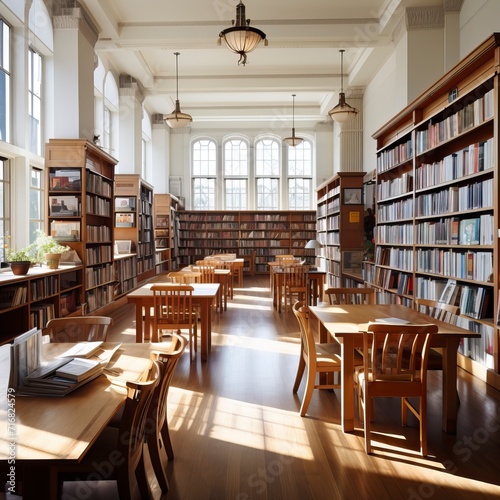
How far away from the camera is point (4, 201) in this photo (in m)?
5.91

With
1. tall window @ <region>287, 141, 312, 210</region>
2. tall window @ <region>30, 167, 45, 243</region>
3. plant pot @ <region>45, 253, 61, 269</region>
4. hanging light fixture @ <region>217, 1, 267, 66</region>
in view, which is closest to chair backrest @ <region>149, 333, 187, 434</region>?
hanging light fixture @ <region>217, 1, 267, 66</region>

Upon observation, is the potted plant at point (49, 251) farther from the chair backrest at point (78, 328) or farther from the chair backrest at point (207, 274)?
the chair backrest at point (78, 328)

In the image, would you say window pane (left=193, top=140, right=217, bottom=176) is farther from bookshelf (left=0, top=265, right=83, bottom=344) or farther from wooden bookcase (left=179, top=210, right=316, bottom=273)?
bookshelf (left=0, top=265, right=83, bottom=344)

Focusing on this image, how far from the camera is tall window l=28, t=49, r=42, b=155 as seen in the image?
6602 millimetres

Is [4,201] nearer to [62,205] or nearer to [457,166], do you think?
[62,205]

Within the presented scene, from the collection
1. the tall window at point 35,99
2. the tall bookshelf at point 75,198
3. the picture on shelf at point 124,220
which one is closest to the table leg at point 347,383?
the tall bookshelf at point 75,198

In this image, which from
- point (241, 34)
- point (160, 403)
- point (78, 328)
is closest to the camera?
point (160, 403)

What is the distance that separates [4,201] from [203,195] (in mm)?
10001

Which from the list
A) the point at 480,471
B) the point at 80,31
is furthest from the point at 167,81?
the point at 480,471

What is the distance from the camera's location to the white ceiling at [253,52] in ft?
24.9

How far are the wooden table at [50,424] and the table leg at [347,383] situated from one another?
141cm

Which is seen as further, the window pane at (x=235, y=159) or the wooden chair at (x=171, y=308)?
the window pane at (x=235, y=159)

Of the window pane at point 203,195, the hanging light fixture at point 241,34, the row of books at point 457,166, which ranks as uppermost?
the hanging light fixture at point 241,34

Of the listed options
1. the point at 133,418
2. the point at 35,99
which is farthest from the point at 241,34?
the point at 133,418
